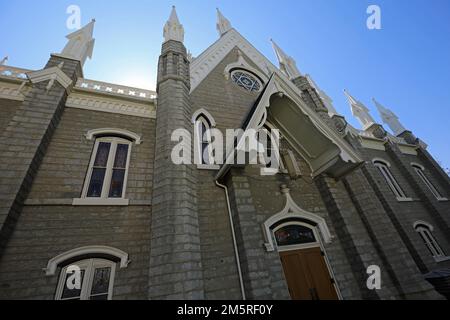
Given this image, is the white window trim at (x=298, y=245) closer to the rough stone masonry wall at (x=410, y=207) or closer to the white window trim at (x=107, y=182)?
the white window trim at (x=107, y=182)

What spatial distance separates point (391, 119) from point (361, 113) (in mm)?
3592

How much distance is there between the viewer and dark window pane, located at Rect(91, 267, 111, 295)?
436 centimetres

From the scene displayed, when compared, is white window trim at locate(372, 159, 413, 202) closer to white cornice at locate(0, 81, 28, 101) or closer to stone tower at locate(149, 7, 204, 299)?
stone tower at locate(149, 7, 204, 299)

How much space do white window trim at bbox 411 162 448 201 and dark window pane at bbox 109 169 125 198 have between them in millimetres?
17734

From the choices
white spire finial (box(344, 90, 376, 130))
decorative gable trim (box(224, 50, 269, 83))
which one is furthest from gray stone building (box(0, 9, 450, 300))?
white spire finial (box(344, 90, 376, 130))

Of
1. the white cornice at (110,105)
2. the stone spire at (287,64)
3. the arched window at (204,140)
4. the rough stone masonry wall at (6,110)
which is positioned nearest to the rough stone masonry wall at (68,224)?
the white cornice at (110,105)

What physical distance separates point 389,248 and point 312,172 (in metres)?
3.33

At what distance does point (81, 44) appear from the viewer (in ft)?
27.8

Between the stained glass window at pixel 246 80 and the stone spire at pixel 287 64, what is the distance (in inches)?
119

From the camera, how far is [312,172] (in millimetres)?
7691

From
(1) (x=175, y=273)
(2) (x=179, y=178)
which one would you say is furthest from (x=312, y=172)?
(1) (x=175, y=273)

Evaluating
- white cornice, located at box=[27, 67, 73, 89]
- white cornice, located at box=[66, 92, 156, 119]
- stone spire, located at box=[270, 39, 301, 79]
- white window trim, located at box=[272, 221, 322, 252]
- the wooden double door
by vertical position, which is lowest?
the wooden double door

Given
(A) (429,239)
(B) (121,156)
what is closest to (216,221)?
(B) (121,156)

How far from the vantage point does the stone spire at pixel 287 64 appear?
12.4 metres
